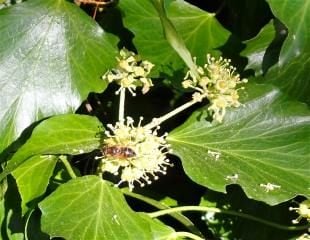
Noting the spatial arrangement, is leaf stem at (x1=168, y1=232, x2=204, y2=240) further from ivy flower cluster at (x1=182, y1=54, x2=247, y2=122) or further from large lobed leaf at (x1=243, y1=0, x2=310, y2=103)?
large lobed leaf at (x1=243, y1=0, x2=310, y2=103)

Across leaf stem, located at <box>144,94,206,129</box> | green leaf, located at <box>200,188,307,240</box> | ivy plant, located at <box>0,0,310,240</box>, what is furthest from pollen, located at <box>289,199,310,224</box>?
leaf stem, located at <box>144,94,206,129</box>

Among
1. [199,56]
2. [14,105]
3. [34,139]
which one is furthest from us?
[199,56]

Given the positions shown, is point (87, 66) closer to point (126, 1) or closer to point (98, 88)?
point (98, 88)

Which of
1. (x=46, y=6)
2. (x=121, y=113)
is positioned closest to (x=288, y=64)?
(x=121, y=113)

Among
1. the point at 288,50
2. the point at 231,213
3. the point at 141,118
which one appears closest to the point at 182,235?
the point at 231,213

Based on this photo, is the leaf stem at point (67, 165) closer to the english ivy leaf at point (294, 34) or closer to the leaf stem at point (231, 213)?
the leaf stem at point (231, 213)

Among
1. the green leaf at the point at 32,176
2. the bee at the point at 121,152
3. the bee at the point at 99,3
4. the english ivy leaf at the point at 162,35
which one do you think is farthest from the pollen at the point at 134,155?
the bee at the point at 99,3

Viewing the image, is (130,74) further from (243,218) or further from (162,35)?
(243,218)
